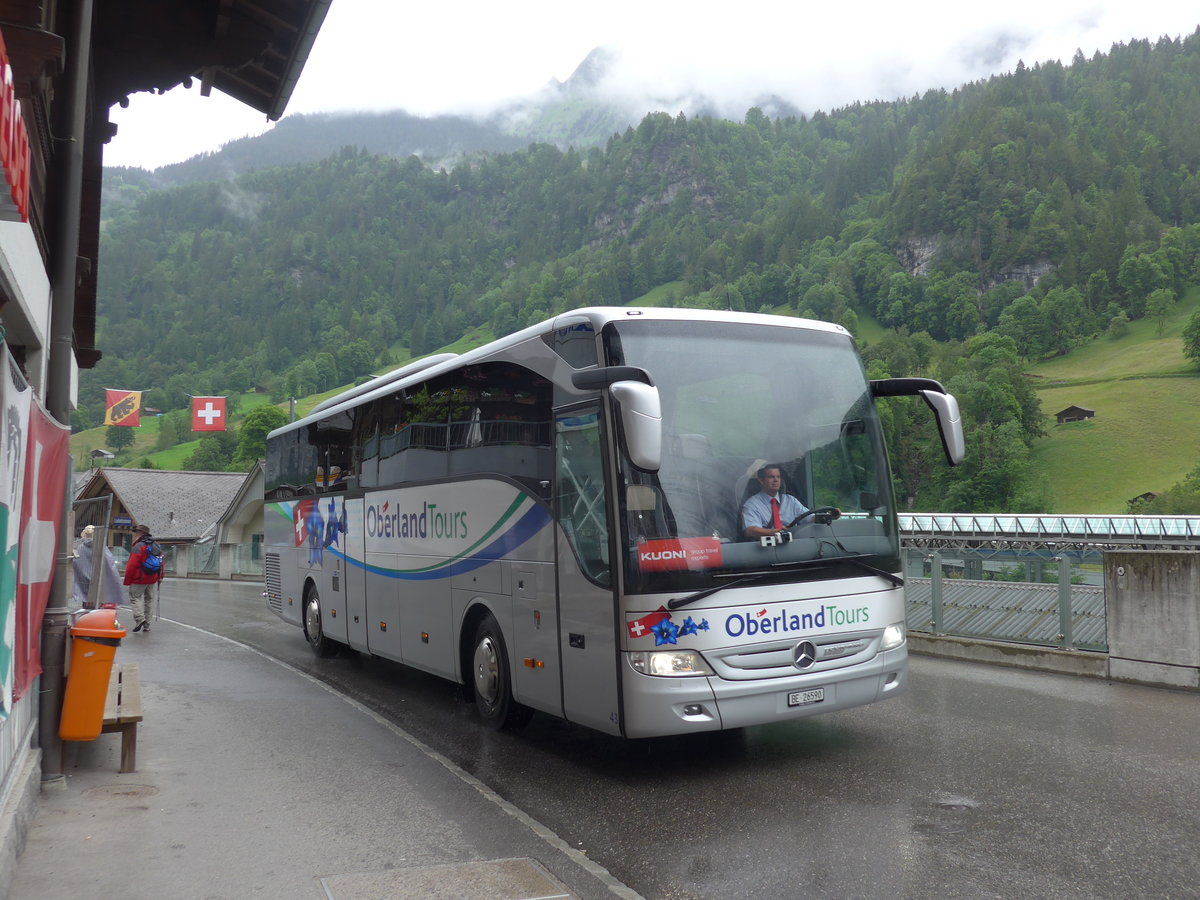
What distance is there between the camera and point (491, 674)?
9.03m

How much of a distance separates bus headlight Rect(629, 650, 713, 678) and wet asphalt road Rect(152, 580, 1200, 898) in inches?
31.3

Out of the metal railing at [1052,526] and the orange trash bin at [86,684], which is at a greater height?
the metal railing at [1052,526]

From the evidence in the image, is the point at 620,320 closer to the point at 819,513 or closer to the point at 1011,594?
the point at 819,513

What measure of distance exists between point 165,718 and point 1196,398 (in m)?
133

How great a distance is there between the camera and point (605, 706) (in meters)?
7.20

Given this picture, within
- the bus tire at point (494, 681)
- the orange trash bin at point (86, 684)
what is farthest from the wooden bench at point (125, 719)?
the bus tire at point (494, 681)

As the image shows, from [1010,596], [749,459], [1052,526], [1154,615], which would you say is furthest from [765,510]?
[1052,526]

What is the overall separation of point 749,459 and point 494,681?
10.2ft

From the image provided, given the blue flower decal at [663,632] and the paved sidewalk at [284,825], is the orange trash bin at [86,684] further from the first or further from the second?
the blue flower decal at [663,632]

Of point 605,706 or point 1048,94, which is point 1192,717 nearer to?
point 605,706

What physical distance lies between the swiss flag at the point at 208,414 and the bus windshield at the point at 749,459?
5562 centimetres

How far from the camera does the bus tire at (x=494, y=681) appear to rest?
8.81 meters

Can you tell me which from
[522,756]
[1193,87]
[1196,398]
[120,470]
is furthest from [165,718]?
[1193,87]

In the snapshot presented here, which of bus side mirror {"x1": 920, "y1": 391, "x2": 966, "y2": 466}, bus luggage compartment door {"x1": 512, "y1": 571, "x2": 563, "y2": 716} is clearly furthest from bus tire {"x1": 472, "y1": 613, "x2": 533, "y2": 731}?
bus side mirror {"x1": 920, "y1": 391, "x2": 966, "y2": 466}
